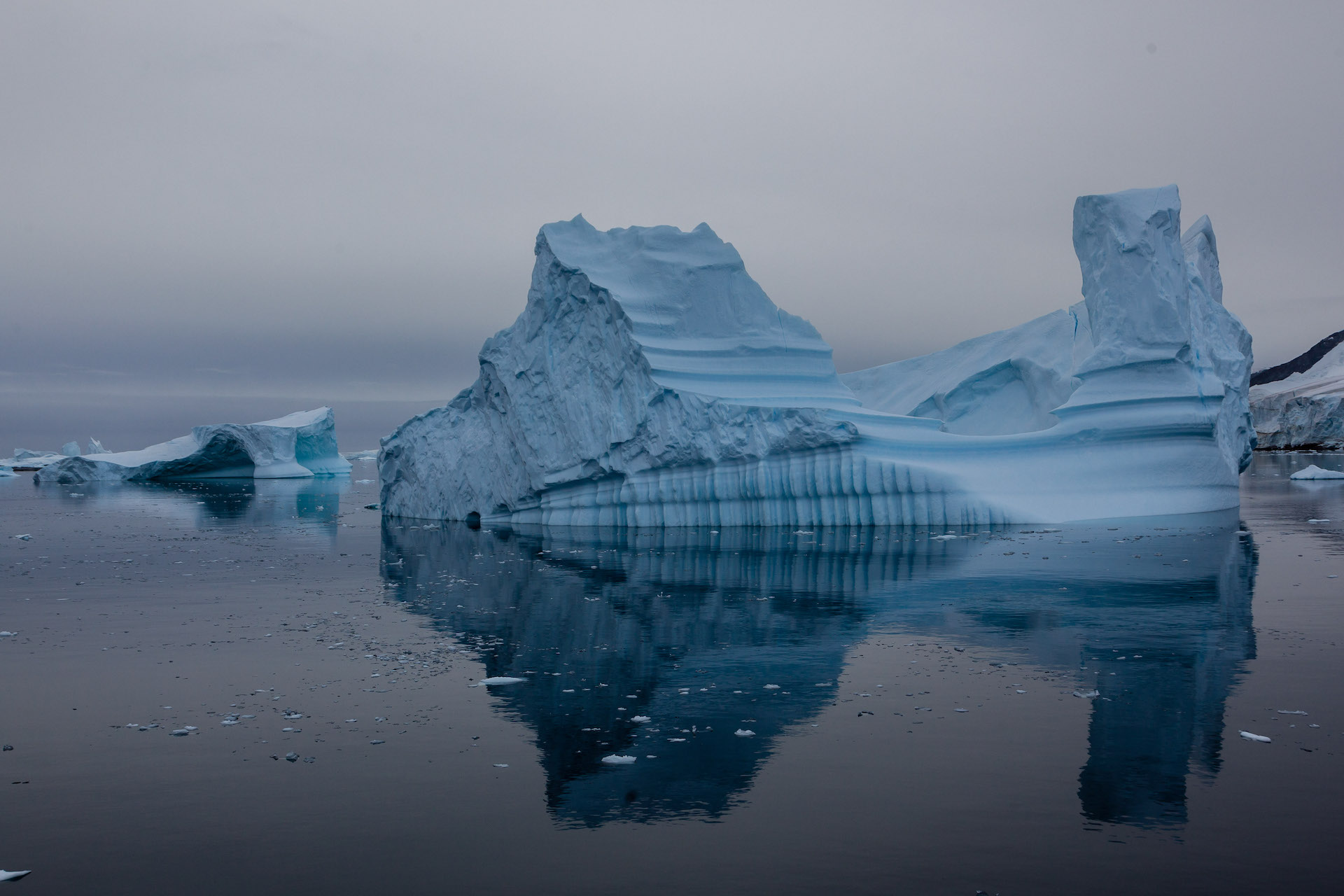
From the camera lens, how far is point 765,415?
17.8 metres

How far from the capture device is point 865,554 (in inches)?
553

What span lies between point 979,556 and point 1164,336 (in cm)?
770

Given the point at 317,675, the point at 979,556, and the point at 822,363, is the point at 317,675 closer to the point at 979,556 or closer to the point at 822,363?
the point at 979,556

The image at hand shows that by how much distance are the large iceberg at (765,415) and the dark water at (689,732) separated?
5.44m

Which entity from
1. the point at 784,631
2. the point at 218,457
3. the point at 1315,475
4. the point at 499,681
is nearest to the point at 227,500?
the point at 218,457

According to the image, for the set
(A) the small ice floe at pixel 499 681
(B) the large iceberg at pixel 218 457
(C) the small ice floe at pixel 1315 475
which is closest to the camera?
(A) the small ice floe at pixel 499 681

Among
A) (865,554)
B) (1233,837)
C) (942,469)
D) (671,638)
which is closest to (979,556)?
(865,554)

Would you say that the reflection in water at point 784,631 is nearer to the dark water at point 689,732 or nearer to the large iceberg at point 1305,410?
the dark water at point 689,732

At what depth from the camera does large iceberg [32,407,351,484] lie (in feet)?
141

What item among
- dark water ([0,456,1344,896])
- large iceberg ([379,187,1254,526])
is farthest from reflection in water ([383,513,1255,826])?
large iceberg ([379,187,1254,526])

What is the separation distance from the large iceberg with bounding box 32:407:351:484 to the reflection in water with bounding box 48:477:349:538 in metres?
0.45

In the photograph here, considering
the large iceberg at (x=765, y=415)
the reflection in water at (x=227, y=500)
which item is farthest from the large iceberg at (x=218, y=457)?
the large iceberg at (x=765, y=415)

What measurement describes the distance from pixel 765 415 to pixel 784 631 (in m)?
9.29

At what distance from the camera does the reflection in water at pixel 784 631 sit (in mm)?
5125
